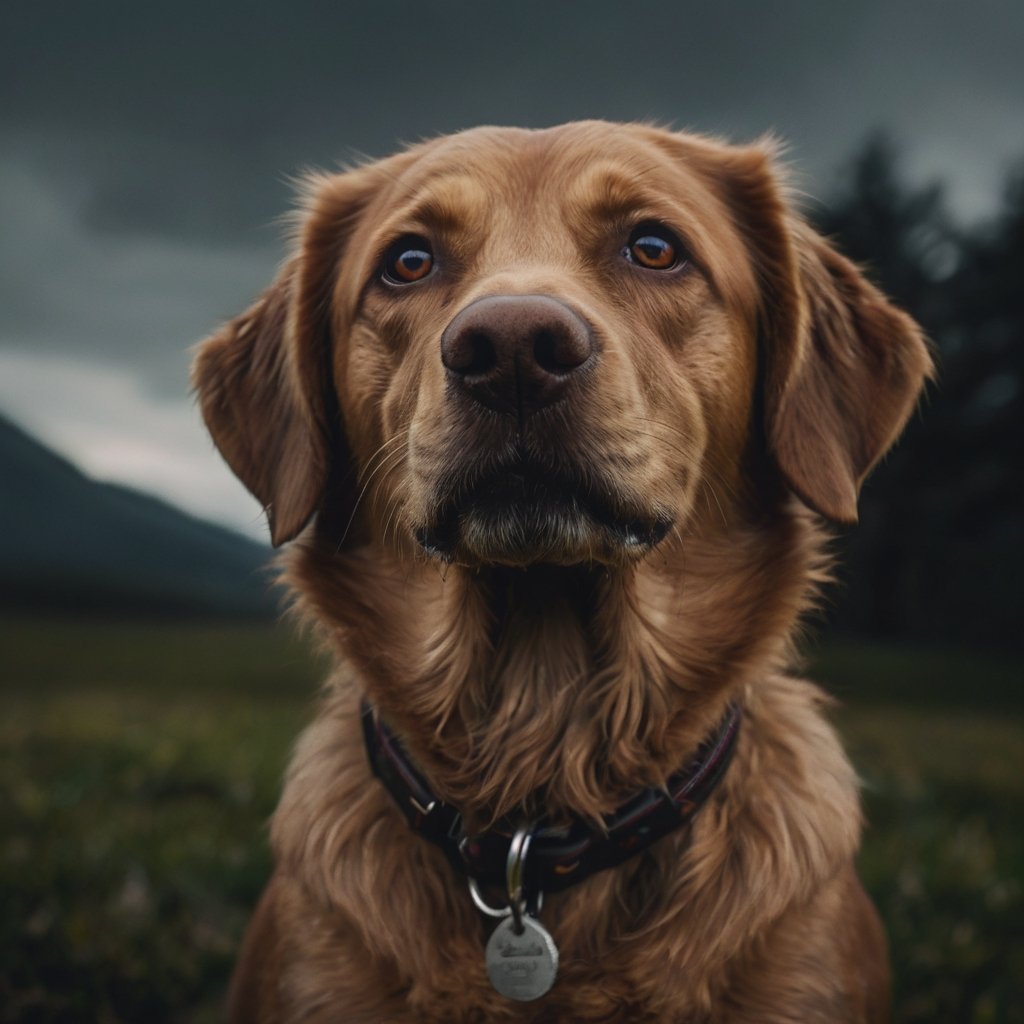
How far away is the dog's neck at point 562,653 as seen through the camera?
2654 millimetres

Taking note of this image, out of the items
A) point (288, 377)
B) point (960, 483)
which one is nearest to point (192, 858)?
point (288, 377)

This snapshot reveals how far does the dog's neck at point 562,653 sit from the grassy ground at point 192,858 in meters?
0.72

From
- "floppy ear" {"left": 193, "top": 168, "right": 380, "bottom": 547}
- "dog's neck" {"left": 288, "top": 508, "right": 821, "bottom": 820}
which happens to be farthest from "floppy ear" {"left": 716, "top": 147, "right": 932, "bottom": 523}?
"floppy ear" {"left": 193, "top": 168, "right": 380, "bottom": 547}

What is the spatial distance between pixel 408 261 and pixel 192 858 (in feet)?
8.94

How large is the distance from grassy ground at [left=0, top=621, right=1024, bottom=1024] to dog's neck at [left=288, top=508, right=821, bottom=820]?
2.35 feet

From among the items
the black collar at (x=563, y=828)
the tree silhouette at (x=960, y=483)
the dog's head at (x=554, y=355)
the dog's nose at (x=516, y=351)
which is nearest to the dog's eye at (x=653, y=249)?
the dog's head at (x=554, y=355)

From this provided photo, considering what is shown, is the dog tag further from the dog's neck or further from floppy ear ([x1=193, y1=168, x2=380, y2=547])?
floppy ear ([x1=193, y1=168, x2=380, y2=547])

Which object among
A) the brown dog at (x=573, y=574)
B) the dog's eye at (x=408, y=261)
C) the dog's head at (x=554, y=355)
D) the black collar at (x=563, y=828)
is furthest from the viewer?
the dog's eye at (x=408, y=261)

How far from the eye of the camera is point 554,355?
2125 millimetres

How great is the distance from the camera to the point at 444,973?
8.07ft

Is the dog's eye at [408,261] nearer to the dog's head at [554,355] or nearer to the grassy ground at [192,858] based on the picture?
the dog's head at [554,355]

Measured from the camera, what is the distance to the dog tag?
2391mm

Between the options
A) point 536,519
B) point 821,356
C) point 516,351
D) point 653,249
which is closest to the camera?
point 516,351

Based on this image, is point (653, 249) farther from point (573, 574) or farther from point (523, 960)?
point (523, 960)
